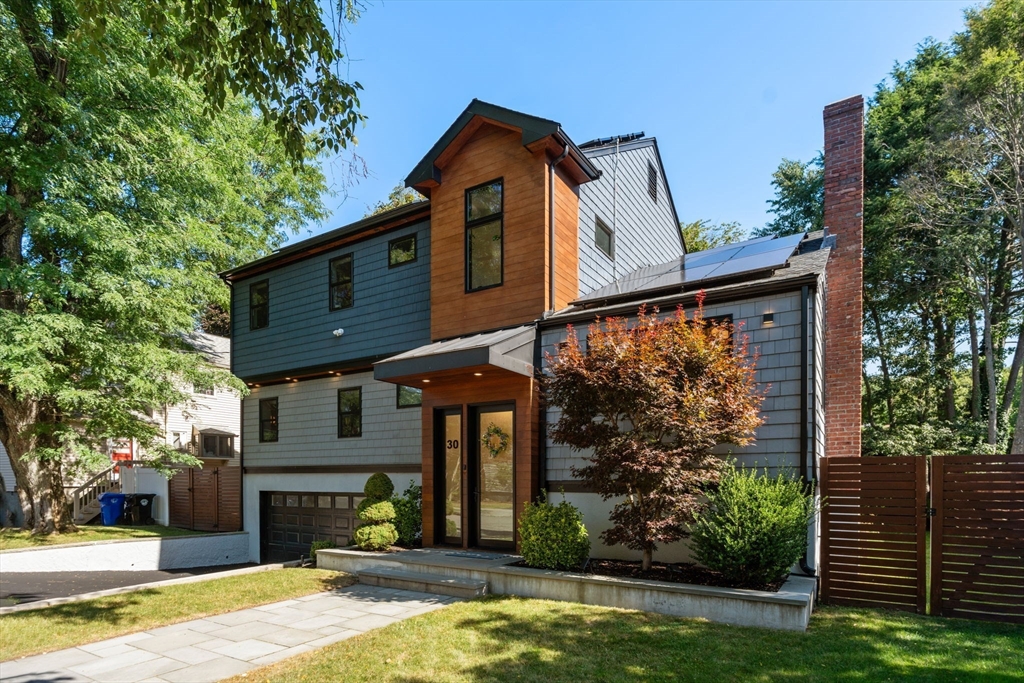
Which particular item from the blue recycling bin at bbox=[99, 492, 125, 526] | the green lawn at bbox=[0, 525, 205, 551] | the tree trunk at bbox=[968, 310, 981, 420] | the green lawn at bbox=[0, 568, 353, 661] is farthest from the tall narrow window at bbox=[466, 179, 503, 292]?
the tree trunk at bbox=[968, 310, 981, 420]

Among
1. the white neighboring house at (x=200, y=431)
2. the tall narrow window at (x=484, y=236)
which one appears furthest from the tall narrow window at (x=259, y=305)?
the tall narrow window at (x=484, y=236)

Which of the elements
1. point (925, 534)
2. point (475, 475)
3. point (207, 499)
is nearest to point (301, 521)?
point (207, 499)

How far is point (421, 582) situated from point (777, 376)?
18.1 ft

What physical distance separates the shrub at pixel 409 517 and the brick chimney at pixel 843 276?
7.11m

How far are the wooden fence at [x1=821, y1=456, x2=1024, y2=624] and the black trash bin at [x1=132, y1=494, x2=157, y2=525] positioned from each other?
688 inches

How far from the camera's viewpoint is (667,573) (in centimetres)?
714

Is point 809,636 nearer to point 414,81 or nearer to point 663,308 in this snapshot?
→ point 663,308

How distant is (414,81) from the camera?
5.80m

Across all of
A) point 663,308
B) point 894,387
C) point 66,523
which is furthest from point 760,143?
point 66,523

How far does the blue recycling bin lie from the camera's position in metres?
16.4

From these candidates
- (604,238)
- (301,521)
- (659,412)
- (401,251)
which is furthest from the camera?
(301,521)

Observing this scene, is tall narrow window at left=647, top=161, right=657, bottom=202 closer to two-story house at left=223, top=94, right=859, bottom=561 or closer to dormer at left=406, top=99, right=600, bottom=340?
two-story house at left=223, top=94, right=859, bottom=561

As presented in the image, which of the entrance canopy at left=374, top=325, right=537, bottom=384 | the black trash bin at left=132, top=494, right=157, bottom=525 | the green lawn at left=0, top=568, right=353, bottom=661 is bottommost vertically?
the black trash bin at left=132, top=494, right=157, bottom=525

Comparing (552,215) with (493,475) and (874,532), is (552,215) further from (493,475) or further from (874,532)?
(874,532)
